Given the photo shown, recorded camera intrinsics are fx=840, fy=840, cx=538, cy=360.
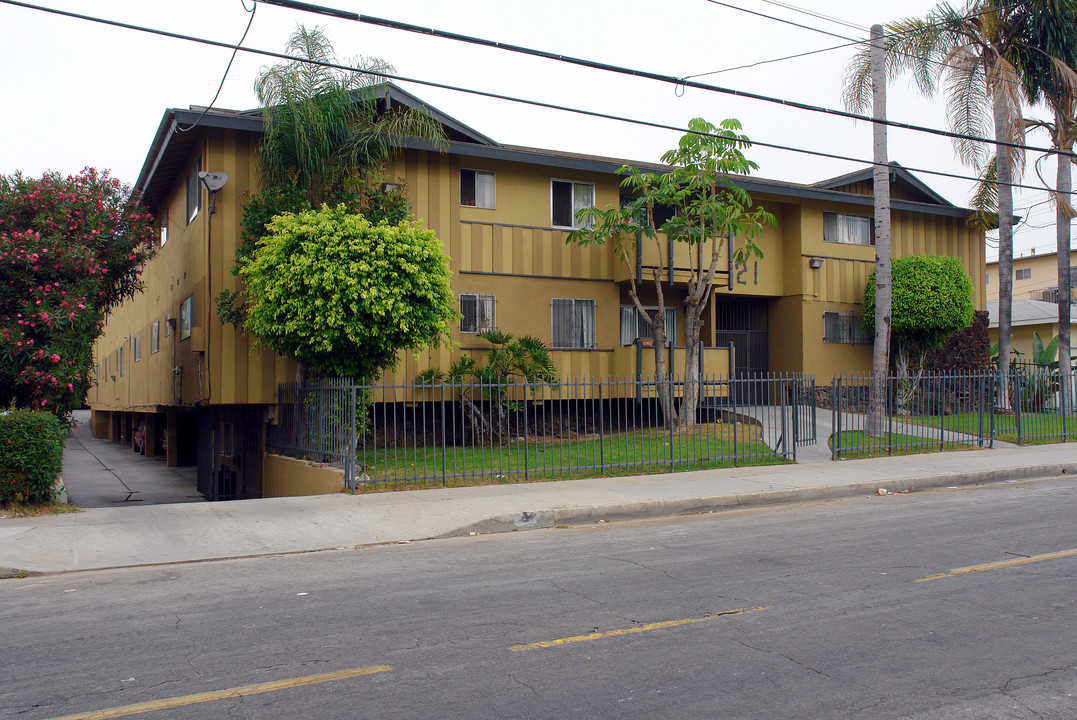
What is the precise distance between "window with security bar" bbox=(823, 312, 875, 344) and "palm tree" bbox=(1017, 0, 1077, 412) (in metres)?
5.20

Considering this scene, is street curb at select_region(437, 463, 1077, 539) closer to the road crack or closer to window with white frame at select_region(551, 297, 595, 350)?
the road crack

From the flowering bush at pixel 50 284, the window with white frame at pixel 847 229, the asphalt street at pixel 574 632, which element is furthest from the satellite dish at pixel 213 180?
the window with white frame at pixel 847 229

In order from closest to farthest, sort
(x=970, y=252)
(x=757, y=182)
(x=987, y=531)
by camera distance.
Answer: (x=987, y=531) → (x=757, y=182) → (x=970, y=252)

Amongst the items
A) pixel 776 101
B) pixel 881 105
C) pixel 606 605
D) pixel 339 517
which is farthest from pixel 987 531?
pixel 881 105

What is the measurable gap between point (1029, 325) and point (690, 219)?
74.1 feet

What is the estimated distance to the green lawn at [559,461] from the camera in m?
13.2

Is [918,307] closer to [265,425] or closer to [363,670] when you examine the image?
[265,425]

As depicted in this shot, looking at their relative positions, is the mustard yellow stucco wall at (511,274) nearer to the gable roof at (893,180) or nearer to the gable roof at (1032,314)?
the gable roof at (893,180)

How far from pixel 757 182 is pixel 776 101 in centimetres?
997

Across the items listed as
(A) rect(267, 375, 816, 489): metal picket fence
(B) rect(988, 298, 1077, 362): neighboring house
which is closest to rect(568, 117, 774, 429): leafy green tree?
(A) rect(267, 375, 816, 489): metal picket fence

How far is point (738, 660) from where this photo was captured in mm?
5145

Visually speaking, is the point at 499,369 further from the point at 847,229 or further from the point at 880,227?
the point at 847,229

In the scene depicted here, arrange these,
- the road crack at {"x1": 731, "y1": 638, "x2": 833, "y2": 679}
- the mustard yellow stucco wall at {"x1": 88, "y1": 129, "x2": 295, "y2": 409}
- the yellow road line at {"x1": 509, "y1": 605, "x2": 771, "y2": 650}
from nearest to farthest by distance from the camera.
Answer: the road crack at {"x1": 731, "y1": 638, "x2": 833, "y2": 679}
the yellow road line at {"x1": 509, "y1": 605, "x2": 771, "y2": 650}
the mustard yellow stucco wall at {"x1": 88, "y1": 129, "x2": 295, "y2": 409}

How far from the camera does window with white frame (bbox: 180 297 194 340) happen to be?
59.1ft
